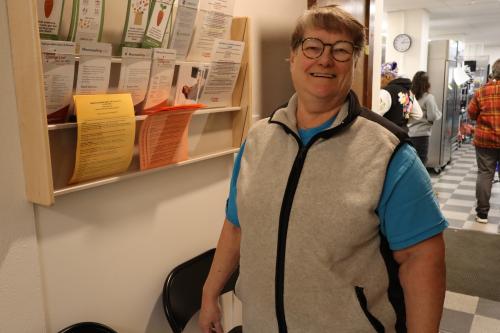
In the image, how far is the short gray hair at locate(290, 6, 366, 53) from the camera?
1079 millimetres

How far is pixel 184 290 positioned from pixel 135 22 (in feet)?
3.45

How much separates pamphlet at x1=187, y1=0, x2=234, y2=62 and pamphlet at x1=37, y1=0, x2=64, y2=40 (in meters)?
0.58

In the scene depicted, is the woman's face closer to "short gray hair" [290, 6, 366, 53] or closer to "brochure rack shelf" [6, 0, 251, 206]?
"short gray hair" [290, 6, 366, 53]

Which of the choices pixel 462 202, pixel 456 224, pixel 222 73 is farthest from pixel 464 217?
pixel 222 73

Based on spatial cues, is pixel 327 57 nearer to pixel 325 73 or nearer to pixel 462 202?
pixel 325 73

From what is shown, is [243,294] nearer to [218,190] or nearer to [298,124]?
[298,124]

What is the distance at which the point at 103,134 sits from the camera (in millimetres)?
1298

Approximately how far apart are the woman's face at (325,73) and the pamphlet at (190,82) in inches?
24.7

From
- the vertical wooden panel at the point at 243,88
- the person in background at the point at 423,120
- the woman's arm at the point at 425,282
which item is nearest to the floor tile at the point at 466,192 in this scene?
the person in background at the point at 423,120

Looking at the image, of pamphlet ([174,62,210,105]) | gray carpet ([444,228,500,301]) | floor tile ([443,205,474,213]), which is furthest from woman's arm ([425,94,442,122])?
pamphlet ([174,62,210,105])

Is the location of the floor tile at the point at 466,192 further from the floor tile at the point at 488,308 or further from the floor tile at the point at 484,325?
the floor tile at the point at 484,325

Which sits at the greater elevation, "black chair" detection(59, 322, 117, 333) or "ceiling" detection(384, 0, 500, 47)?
"ceiling" detection(384, 0, 500, 47)

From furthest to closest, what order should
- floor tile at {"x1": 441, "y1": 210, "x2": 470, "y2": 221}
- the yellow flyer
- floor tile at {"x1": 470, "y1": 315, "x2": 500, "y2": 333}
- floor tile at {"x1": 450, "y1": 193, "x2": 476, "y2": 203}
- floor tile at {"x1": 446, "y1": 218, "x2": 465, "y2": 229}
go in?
floor tile at {"x1": 450, "y1": 193, "x2": 476, "y2": 203}
floor tile at {"x1": 441, "y1": 210, "x2": 470, "y2": 221}
floor tile at {"x1": 446, "y1": 218, "x2": 465, "y2": 229}
floor tile at {"x1": 470, "y1": 315, "x2": 500, "y2": 333}
the yellow flyer

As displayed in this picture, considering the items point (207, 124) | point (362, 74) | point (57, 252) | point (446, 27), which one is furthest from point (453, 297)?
point (446, 27)
